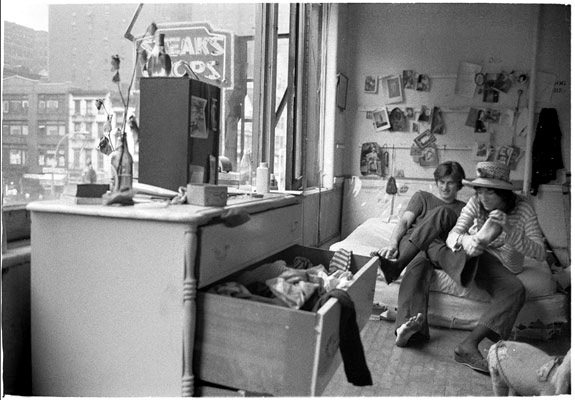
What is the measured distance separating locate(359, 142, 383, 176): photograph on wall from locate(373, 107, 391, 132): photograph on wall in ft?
0.45

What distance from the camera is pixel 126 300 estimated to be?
1.36m

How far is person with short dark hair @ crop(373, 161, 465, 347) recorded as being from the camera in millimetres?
2904

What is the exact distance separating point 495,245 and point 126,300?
206cm

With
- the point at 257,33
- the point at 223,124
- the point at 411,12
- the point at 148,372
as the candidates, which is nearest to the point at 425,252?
the point at 223,124

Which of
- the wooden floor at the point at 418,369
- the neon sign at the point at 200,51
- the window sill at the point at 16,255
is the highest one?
the neon sign at the point at 200,51

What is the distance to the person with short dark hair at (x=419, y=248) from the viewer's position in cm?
290

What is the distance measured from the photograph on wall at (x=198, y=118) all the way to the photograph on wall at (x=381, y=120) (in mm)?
3116

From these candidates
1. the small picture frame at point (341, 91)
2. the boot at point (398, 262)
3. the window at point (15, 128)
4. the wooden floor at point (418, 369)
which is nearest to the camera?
the window at point (15, 128)

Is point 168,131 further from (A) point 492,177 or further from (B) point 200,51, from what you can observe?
(A) point 492,177

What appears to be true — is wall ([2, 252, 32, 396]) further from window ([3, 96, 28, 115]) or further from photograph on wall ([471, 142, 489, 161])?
photograph on wall ([471, 142, 489, 161])

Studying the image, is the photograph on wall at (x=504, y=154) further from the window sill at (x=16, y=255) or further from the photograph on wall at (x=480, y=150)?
the window sill at (x=16, y=255)

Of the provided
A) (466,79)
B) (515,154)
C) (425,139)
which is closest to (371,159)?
(425,139)

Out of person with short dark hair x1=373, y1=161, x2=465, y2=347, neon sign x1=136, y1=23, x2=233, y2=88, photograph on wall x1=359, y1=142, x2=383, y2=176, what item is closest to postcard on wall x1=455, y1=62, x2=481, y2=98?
photograph on wall x1=359, y1=142, x2=383, y2=176

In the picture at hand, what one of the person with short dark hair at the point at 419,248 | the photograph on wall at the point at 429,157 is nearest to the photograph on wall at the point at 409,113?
the photograph on wall at the point at 429,157
